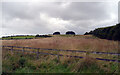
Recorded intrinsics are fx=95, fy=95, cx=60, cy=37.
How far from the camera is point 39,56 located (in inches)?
317

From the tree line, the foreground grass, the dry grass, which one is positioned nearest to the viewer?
the foreground grass

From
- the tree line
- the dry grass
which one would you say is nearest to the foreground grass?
the dry grass

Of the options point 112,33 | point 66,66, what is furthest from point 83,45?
point 112,33

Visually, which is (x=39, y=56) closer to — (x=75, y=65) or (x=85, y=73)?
(x=75, y=65)

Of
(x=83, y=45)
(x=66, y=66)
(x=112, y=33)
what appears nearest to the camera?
(x=66, y=66)

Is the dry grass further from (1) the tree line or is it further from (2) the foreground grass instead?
(1) the tree line

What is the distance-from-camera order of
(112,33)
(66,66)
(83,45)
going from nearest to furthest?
(66,66) < (83,45) < (112,33)

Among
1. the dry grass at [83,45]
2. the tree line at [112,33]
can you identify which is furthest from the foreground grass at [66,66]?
the tree line at [112,33]

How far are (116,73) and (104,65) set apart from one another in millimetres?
917

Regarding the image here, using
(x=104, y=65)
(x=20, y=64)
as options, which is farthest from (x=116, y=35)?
(x=20, y=64)

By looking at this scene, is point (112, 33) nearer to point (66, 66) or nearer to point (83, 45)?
point (83, 45)

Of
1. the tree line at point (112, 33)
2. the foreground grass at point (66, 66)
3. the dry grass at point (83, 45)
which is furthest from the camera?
the tree line at point (112, 33)

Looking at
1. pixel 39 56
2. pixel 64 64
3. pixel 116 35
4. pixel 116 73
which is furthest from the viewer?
pixel 116 35

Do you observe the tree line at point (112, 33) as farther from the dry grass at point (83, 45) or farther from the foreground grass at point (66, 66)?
the foreground grass at point (66, 66)
